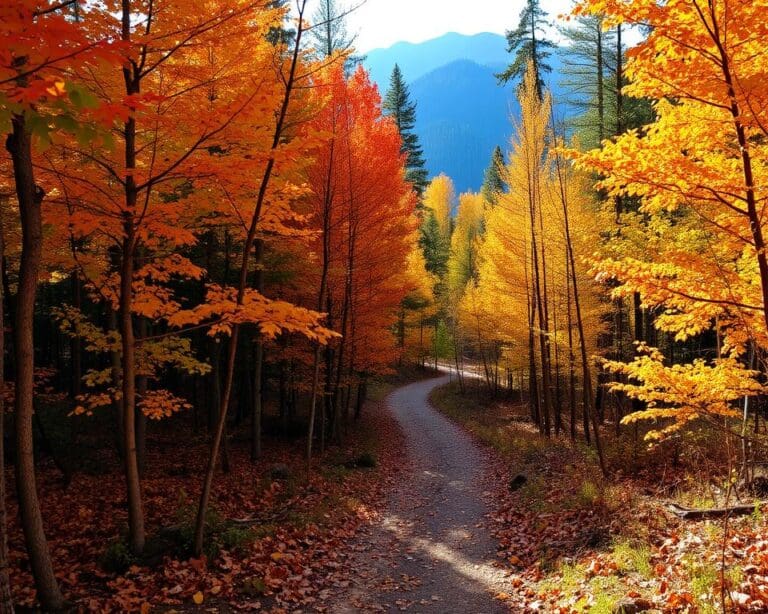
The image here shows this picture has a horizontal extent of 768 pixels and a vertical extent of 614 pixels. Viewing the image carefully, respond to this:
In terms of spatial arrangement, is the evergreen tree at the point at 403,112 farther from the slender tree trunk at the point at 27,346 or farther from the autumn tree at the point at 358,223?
the slender tree trunk at the point at 27,346

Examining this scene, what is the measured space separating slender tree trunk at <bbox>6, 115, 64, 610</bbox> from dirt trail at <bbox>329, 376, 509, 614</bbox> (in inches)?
130

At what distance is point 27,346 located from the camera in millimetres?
4688

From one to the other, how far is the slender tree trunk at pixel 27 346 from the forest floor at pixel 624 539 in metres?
5.26

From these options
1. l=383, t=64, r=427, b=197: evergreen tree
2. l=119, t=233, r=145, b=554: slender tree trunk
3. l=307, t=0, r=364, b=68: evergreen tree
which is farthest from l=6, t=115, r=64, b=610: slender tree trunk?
l=383, t=64, r=427, b=197: evergreen tree

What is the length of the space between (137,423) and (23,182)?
6.79m

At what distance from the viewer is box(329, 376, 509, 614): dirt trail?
5930 millimetres

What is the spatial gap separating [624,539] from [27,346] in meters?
7.36

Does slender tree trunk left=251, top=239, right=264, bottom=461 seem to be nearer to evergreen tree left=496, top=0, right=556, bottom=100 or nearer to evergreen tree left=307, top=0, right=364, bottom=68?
evergreen tree left=307, top=0, right=364, bottom=68

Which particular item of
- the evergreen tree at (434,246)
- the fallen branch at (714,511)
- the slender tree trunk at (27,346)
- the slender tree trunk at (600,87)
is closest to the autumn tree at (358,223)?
the slender tree trunk at (27,346)

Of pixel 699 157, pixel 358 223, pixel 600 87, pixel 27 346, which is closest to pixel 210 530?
pixel 27 346

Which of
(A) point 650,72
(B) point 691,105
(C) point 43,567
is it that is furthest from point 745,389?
(C) point 43,567

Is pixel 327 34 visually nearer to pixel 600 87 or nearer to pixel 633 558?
pixel 600 87

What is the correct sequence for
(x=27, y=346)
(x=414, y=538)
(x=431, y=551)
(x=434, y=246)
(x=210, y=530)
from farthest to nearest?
(x=434, y=246) < (x=414, y=538) < (x=431, y=551) < (x=210, y=530) < (x=27, y=346)

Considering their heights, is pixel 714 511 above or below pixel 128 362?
below
